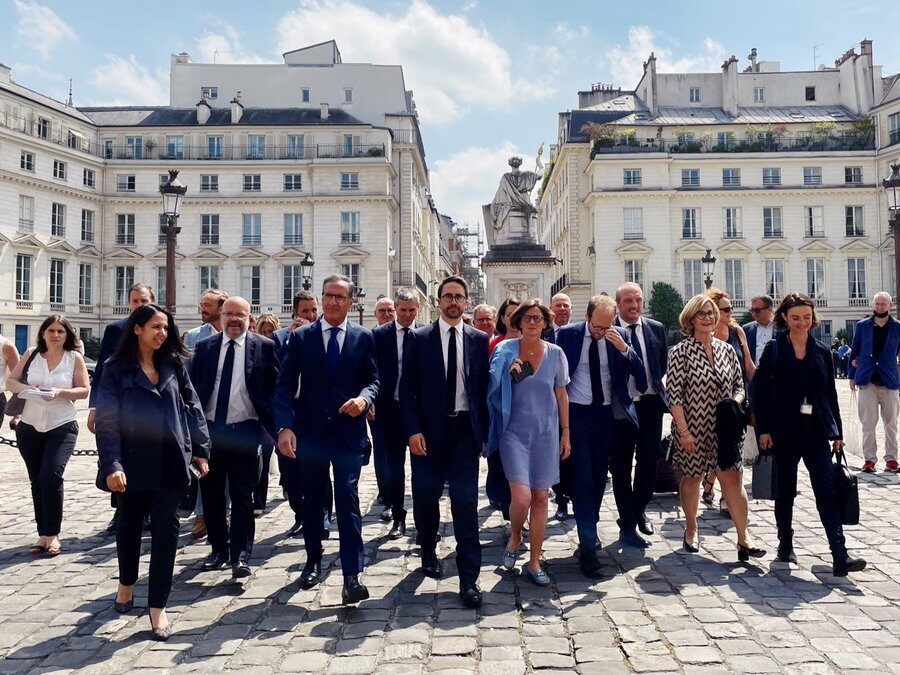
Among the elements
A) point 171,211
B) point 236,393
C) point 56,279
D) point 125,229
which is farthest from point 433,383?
point 125,229

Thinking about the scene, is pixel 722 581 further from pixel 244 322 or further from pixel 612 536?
pixel 244 322

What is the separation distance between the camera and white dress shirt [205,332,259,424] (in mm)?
5602

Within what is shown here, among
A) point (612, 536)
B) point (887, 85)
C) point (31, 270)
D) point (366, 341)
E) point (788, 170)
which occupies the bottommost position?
point (612, 536)

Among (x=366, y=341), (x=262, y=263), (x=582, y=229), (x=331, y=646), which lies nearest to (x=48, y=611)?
(x=331, y=646)

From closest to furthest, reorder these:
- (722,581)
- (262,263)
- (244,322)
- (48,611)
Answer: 1. (48,611)
2. (722,581)
3. (244,322)
4. (262,263)

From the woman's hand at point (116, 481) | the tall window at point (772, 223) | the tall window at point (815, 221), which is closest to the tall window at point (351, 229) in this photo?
the tall window at point (772, 223)

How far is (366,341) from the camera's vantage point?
5219 millimetres

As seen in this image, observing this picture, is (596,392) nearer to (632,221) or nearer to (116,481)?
(116,481)

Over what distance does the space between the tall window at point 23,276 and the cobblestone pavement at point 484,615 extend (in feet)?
146

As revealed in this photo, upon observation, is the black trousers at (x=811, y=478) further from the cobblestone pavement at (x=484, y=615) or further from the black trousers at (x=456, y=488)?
the black trousers at (x=456, y=488)

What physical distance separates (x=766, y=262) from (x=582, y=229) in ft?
42.9

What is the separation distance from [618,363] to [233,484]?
10.5 ft

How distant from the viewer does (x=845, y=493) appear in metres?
5.39

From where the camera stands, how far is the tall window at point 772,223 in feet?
164
